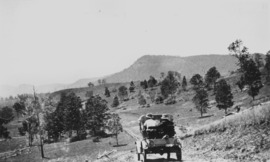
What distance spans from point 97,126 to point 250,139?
259 feet

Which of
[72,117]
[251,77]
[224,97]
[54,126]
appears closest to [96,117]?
[72,117]

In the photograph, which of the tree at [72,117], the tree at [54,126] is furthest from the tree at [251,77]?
the tree at [54,126]

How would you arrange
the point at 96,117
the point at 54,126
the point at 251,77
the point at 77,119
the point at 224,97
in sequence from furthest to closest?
the point at 54,126 → the point at 77,119 → the point at 96,117 → the point at 224,97 → the point at 251,77

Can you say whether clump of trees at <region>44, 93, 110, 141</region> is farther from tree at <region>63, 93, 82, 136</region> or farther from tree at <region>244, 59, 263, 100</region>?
tree at <region>244, 59, 263, 100</region>

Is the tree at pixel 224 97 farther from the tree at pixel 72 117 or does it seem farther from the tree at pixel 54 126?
the tree at pixel 54 126

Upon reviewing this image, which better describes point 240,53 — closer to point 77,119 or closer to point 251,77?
point 251,77

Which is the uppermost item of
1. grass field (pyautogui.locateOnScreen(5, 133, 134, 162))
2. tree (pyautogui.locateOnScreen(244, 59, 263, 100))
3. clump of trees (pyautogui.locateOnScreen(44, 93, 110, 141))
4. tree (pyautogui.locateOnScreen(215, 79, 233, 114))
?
tree (pyautogui.locateOnScreen(244, 59, 263, 100))

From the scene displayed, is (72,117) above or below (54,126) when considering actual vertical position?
above

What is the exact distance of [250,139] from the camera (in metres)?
20.0

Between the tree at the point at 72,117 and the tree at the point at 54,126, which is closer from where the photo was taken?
the tree at the point at 72,117

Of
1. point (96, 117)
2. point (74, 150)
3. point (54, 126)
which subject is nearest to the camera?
point (74, 150)

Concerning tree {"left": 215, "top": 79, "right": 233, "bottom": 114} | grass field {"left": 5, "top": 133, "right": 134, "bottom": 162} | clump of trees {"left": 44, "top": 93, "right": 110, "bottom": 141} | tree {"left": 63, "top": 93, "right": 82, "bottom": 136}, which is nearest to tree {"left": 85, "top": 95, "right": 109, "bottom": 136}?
clump of trees {"left": 44, "top": 93, "right": 110, "bottom": 141}

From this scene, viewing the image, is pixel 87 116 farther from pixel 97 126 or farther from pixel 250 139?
pixel 250 139

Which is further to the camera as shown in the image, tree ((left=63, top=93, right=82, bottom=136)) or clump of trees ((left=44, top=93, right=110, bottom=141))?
tree ((left=63, top=93, right=82, bottom=136))
